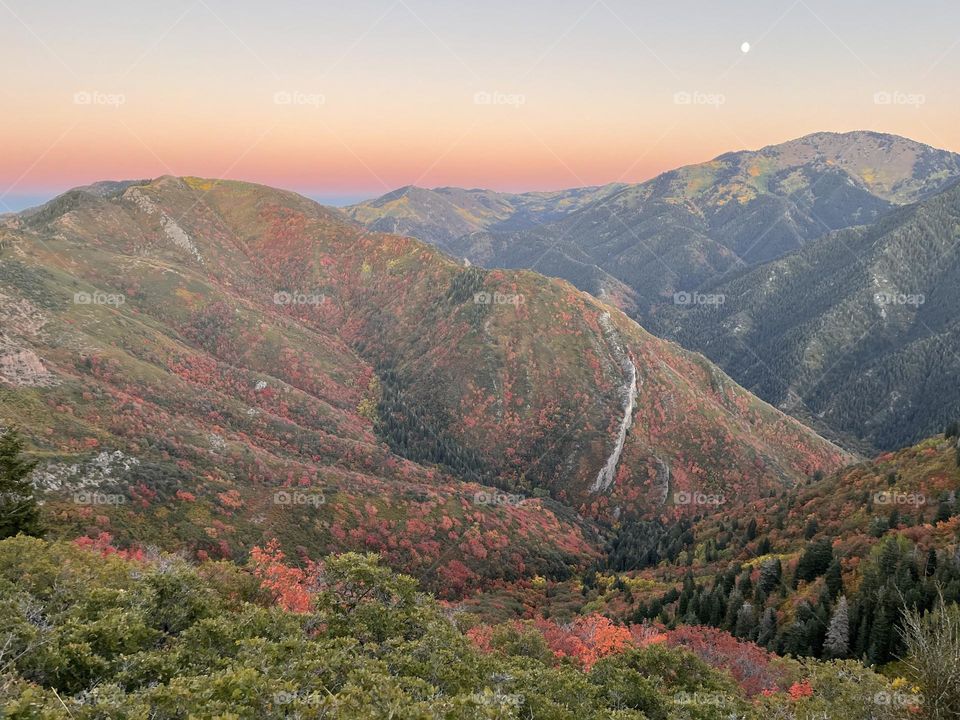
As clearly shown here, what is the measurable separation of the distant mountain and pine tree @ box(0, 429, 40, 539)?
50.2ft

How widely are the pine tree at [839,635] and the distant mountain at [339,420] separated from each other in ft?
170

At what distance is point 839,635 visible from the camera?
181 feet

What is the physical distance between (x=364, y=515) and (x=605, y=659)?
6190 centimetres

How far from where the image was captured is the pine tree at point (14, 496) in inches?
1596

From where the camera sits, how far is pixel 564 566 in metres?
106

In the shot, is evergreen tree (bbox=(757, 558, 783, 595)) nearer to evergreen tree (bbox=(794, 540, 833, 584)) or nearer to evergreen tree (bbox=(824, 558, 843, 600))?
evergreen tree (bbox=(794, 540, 833, 584))

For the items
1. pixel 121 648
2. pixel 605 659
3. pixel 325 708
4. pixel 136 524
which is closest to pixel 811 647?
pixel 605 659

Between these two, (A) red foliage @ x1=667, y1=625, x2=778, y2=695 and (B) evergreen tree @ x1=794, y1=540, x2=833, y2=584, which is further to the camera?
(B) evergreen tree @ x1=794, y1=540, x2=833, y2=584

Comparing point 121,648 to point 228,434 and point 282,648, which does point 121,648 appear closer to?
point 282,648

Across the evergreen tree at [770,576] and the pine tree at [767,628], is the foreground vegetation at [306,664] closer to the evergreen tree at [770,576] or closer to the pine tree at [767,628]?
the pine tree at [767,628]

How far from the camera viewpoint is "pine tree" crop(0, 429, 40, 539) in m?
40.5

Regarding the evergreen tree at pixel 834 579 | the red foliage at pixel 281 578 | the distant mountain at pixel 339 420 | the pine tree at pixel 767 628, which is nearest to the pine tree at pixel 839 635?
the evergreen tree at pixel 834 579

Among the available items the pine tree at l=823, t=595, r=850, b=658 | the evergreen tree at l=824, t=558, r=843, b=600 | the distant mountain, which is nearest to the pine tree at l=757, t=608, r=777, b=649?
the pine tree at l=823, t=595, r=850, b=658

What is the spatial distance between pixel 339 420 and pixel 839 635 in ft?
376
